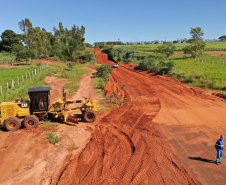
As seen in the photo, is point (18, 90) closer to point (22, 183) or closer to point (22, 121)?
point (22, 121)

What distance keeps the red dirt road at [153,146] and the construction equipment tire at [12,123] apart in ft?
16.8

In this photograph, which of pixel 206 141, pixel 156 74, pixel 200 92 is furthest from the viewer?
pixel 156 74

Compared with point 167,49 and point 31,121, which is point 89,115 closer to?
point 31,121

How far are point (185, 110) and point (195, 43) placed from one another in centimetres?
3457

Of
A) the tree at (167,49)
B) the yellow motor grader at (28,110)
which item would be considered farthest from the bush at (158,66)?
the yellow motor grader at (28,110)

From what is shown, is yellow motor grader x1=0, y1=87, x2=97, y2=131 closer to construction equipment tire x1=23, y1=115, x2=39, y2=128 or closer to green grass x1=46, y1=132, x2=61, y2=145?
construction equipment tire x1=23, y1=115, x2=39, y2=128

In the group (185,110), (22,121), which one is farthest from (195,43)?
(22,121)

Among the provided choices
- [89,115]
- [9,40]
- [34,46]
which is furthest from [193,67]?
[9,40]

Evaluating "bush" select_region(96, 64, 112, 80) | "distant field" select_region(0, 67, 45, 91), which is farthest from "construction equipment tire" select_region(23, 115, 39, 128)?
"bush" select_region(96, 64, 112, 80)

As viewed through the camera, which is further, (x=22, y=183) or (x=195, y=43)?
(x=195, y=43)

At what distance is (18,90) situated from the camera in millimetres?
20578

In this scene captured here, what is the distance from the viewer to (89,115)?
556 inches

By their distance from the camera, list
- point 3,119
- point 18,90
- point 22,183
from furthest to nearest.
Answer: point 18,90, point 3,119, point 22,183

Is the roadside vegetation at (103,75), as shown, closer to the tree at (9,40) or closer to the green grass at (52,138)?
the green grass at (52,138)
